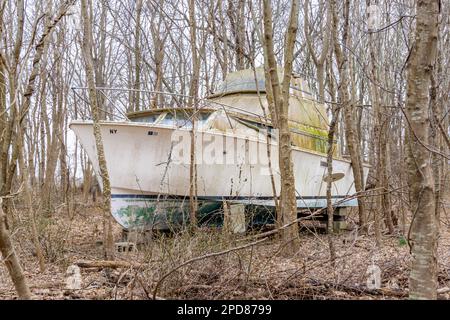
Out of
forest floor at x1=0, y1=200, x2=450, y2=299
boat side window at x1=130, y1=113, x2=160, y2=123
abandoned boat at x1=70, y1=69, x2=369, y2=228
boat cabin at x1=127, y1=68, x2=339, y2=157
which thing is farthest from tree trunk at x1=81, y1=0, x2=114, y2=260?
boat side window at x1=130, y1=113, x2=160, y2=123

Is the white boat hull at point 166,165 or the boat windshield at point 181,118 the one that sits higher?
the boat windshield at point 181,118

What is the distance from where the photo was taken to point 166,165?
26.1 feet

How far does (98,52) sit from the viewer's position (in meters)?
18.2

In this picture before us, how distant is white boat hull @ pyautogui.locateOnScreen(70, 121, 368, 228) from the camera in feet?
25.7

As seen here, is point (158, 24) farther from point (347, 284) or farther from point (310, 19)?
point (347, 284)

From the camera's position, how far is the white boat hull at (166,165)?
7840 mm

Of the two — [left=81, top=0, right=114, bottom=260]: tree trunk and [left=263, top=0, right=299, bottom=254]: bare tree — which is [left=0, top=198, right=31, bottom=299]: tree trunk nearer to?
[left=81, top=0, right=114, bottom=260]: tree trunk

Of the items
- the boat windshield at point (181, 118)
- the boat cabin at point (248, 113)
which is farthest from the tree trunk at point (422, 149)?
the boat windshield at point (181, 118)

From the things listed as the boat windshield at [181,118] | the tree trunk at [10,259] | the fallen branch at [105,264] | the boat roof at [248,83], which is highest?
the boat roof at [248,83]

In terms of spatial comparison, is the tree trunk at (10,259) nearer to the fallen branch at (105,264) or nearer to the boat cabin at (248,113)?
the fallen branch at (105,264)

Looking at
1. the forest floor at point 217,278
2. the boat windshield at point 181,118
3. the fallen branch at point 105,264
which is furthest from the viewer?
the boat windshield at point 181,118

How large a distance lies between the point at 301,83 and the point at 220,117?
3.04 metres

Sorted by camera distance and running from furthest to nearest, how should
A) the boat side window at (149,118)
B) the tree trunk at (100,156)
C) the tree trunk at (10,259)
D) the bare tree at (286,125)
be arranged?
1. the boat side window at (149,118)
2. the bare tree at (286,125)
3. the tree trunk at (100,156)
4. the tree trunk at (10,259)

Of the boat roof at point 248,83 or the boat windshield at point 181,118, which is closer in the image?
the boat windshield at point 181,118
